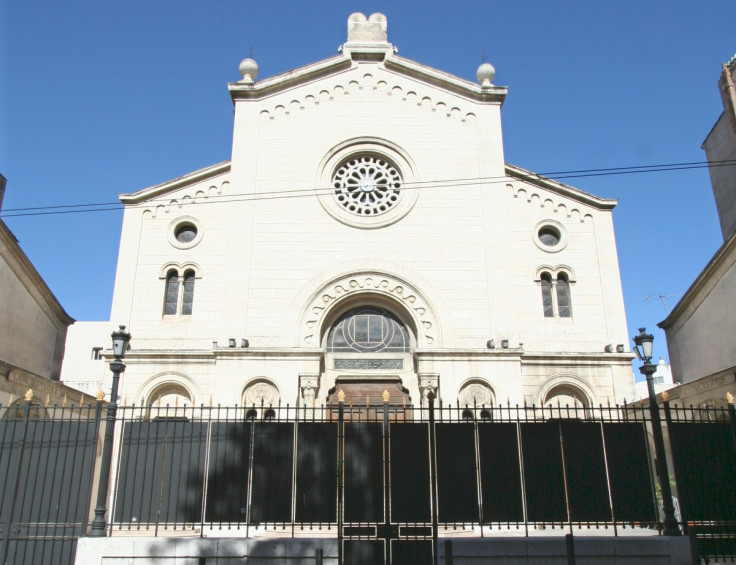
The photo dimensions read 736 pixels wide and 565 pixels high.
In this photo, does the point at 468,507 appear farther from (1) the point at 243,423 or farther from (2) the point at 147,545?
(2) the point at 147,545

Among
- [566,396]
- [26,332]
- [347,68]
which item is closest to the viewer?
[26,332]

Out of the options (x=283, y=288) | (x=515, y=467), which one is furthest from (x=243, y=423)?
(x=283, y=288)

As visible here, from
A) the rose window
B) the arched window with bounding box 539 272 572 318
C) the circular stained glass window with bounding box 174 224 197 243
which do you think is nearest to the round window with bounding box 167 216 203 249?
the circular stained glass window with bounding box 174 224 197 243

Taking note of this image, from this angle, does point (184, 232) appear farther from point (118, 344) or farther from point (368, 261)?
point (118, 344)

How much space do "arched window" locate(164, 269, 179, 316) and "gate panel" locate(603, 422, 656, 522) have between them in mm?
14729

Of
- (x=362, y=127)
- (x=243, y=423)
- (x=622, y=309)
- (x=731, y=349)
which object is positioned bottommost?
(x=243, y=423)

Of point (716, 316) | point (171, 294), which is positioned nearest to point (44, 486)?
point (171, 294)

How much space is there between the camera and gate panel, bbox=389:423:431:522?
472 inches

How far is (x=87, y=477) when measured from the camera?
40.1 feet

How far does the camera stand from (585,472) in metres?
12.6

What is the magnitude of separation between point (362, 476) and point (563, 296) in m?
12.9

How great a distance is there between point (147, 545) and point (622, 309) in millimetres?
17327

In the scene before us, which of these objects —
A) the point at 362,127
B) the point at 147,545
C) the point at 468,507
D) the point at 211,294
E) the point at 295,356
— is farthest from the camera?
the point at 362,127

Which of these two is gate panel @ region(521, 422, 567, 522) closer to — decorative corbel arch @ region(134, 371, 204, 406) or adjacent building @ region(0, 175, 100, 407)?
decorative corbel arch @ region(134, 371, 204, 406)
